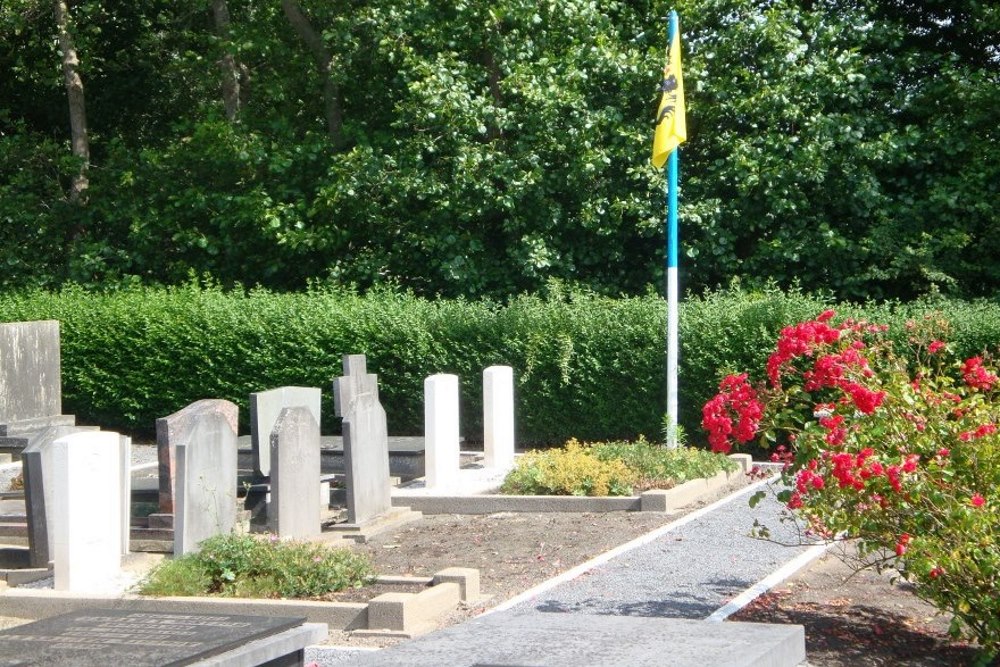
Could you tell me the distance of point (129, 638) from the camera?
5.18m

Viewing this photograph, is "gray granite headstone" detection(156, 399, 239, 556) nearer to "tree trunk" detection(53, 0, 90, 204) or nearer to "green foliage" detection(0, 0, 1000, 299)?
"green foliage" detection(0, 0, 1000, 299)

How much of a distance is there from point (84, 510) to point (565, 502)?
471 centimetres

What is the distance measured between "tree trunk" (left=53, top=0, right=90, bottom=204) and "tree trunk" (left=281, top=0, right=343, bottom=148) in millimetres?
4654

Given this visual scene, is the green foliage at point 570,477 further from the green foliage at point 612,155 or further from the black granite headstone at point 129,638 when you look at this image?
the green foliage at point 612,155

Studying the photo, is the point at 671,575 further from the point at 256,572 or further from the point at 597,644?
the point at 597,644

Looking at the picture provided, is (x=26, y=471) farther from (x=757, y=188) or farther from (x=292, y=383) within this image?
(x=757, y=188)

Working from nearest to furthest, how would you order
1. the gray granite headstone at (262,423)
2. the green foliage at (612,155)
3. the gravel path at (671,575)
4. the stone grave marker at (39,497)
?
the gravel path at (671,575)
the stone grave marker at (39,497)
the gray granite headstone at (262,423)
the green foliage at (612,155)

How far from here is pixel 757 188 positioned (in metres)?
19.3

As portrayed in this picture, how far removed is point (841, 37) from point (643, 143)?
12.4ft

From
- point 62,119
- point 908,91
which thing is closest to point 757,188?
point 908,91

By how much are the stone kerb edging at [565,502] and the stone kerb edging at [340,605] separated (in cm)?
365

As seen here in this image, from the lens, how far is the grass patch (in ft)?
39.7

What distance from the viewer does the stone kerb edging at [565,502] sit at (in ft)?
38.2

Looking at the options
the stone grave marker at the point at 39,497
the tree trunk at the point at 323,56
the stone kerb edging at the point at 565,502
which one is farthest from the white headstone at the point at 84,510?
the tree trunk at the point at 323,56
